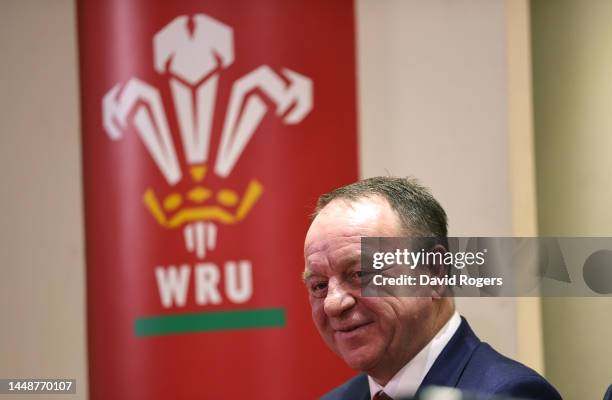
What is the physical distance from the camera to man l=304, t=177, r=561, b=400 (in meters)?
1.16

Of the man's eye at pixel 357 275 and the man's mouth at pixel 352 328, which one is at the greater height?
the man's eye at pixel 357 275

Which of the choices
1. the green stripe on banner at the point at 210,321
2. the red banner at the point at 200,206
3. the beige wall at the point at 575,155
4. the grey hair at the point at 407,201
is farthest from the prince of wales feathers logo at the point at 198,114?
the grey hair at the point at 407,201

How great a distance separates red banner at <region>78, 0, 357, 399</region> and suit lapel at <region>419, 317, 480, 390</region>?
0.77 meters

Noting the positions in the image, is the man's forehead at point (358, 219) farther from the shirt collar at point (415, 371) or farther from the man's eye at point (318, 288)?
the shirt collar at point (415, 371)

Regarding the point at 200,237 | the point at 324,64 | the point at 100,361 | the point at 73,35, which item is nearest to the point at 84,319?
the point at 100,361

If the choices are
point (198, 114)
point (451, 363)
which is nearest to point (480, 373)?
point (451, 363)

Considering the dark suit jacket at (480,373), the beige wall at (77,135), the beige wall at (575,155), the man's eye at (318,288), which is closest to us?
the dark suit jacket at (480,373)

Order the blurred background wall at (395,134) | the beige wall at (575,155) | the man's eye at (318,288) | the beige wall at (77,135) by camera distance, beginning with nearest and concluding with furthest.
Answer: the man's eye at (318,288), the beige wall at (575,155), the blurred background wall at (395,134), the beige wall at (77,135)

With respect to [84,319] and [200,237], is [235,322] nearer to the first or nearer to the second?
[200,237]

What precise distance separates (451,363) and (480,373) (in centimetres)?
6

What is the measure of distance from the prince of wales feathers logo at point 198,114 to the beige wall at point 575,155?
1.84 feet

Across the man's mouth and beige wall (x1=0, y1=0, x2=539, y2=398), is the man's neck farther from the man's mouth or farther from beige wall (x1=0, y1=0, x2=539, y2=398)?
beige wall (x1=0, y1=0, x2=539, y2=398)

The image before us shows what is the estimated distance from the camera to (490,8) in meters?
2.02

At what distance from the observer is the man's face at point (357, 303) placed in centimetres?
116
